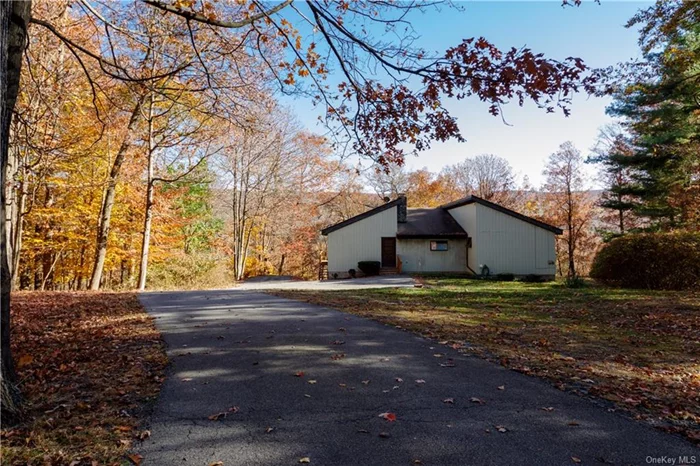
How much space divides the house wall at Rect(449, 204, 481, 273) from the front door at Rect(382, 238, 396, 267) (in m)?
4.51

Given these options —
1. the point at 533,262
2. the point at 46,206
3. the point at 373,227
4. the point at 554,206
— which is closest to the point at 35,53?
the point at 46,206

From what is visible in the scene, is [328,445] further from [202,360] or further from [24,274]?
[24,274]

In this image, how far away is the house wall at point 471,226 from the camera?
22250 mm

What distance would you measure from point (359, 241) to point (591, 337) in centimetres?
1732

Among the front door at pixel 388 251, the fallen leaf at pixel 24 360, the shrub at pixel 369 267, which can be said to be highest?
the front door at pixel 388 251

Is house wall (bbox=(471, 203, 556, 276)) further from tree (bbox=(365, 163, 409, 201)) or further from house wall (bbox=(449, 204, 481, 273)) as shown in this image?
tree (bbox=(365, 163, 409, 201))

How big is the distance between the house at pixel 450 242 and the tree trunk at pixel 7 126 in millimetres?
19259

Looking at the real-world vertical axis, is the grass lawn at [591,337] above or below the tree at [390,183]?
below

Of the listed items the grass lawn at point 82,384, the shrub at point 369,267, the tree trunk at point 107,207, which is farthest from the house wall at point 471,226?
the grass lawn at point 82,384

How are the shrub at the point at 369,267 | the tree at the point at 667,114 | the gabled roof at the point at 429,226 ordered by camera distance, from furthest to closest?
the gabled roof at the point at 429,226
the shrub at the point at 369,267
the tree at the point at 667,114

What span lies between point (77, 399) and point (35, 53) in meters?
11.1

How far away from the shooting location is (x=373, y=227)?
23312 mm

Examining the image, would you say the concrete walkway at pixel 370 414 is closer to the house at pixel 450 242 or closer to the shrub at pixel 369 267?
the shrub at pixel 369 267

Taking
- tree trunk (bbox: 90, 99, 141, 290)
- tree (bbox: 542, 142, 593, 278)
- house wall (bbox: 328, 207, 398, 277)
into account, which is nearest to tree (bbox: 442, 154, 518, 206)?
tree (bbox: 542, 142, 593, 278)
